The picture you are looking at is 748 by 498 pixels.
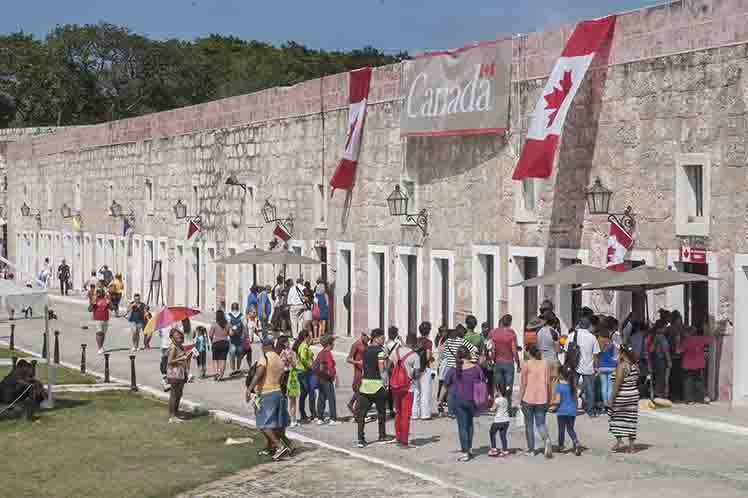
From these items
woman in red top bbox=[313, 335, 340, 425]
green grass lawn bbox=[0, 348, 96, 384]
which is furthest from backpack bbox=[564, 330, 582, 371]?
green grass lawn bbox=[0, 348, 96, 384]

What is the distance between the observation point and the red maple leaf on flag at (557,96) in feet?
75.6

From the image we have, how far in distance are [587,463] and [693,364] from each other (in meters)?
4.58

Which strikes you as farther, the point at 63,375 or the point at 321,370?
the point at 63,375

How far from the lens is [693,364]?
19844 mm

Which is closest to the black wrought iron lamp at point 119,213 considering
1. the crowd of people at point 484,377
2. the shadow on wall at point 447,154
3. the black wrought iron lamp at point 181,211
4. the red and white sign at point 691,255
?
the black wrought iron lamp at point 181,211

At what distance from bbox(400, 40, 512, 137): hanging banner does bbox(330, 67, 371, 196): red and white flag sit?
1.95m

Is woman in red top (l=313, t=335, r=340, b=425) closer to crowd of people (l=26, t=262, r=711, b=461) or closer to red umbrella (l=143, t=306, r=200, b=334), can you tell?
crowd of people (l=26, t=262, r=711, b=461)

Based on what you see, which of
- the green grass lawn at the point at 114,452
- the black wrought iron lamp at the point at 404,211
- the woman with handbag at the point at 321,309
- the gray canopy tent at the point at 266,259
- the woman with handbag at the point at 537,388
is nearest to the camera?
the green grass lawn at the point at 114,452

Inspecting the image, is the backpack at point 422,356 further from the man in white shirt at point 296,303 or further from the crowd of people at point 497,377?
the man in white shirt at point 296,303

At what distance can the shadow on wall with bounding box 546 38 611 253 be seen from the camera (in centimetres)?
2297

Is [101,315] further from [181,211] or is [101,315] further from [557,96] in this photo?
[557,96]

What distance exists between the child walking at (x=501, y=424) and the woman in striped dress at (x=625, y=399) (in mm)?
1174

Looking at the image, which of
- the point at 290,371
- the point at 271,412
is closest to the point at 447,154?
the point at 290,371

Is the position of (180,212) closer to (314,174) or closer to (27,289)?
(314,174)
